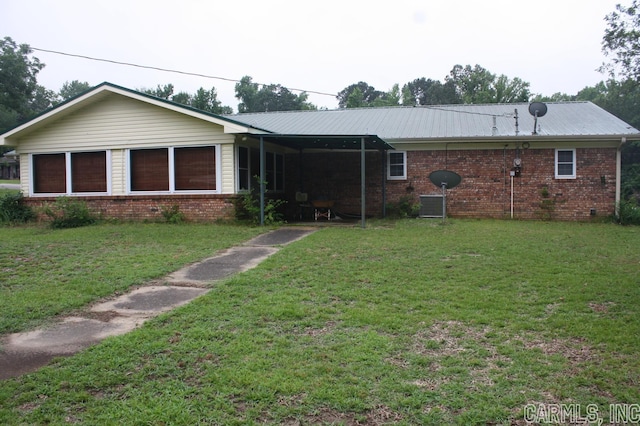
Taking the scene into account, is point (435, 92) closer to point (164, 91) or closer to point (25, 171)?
point (164, 91)

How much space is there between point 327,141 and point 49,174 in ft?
29.0

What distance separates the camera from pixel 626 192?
95.0 ft

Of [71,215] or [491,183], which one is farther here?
[491,183]

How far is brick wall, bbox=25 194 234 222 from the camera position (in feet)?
43.3

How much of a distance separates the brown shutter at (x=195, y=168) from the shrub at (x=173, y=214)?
58 centimetres

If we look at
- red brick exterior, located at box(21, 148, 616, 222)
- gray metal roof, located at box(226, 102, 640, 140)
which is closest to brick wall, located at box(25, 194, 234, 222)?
red brick exterior, located at box(21, 148, 616, 222)

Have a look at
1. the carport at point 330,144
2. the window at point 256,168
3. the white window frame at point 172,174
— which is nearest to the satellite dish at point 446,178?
the carport at point 330,144

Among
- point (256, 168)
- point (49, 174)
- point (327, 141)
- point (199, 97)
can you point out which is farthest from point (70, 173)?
point (199, 97)

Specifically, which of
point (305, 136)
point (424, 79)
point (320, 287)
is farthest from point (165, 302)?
point (424, 79)

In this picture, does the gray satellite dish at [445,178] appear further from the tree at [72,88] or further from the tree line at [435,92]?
the tree at [72,88]

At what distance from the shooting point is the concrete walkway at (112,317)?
12.7 feet

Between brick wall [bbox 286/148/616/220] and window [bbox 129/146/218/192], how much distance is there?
3.90 metres

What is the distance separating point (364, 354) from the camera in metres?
3.78

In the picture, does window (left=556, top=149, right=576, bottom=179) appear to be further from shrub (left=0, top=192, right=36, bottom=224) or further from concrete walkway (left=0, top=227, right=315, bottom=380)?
shrub (left=0, top=192, right=36, bottom=224)
